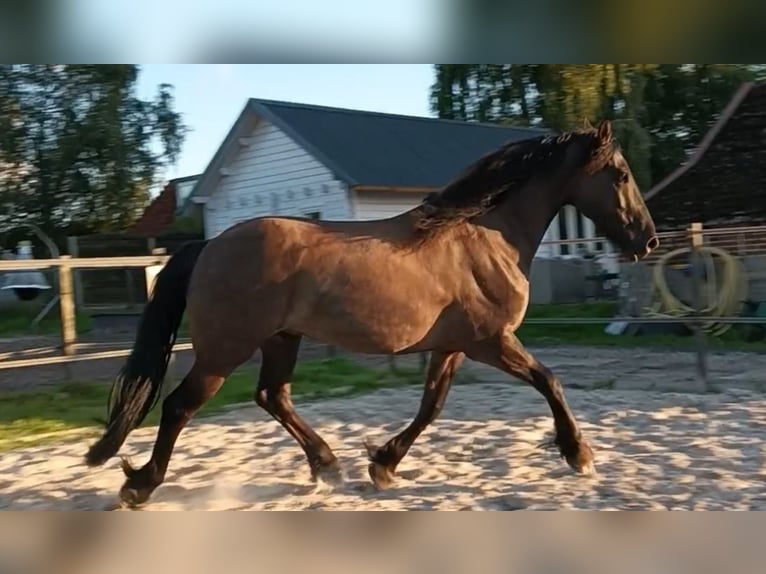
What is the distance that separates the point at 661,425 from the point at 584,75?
8.90 feet

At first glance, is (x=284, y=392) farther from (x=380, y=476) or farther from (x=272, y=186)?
(x=272, y=186)

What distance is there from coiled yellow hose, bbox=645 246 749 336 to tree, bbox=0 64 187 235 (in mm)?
4762

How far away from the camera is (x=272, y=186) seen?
5.58 m

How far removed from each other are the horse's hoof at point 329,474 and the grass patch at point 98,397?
177 centimetres

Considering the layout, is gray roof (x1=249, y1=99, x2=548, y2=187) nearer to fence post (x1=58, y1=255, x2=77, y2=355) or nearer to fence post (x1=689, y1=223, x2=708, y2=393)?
fence post (x1=689, y1=223, x2=708, y2=393)

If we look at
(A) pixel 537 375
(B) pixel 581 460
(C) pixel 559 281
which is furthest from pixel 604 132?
(C) pixel 559 281

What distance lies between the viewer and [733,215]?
8.52m

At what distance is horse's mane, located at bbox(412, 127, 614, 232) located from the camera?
3.48 m

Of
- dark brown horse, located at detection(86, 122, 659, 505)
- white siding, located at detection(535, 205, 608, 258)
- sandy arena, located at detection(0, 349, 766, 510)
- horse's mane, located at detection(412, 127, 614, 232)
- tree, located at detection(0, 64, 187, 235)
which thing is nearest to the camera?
dark brown horse, located at detection(86, 122, 659, 505)

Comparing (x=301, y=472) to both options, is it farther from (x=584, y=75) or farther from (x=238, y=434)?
(x=584, y=75)

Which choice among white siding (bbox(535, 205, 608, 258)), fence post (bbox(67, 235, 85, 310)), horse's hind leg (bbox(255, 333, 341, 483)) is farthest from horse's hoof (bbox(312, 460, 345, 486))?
white siding (bbox(535, 205, 608, 258))

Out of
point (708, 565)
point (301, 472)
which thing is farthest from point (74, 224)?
point (708, 565)

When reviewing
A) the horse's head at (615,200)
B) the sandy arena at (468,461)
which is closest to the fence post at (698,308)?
the sandy arena at (468,461)

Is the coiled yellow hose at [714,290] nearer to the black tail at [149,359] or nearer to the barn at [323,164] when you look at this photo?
the barn at [323,164]
